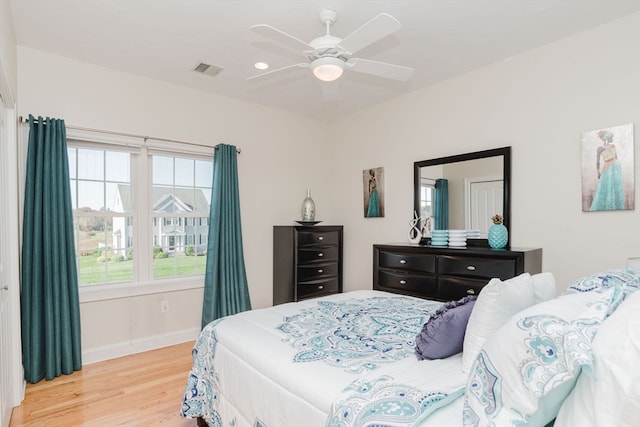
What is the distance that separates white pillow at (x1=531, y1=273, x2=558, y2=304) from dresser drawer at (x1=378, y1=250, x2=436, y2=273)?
65.5 inches

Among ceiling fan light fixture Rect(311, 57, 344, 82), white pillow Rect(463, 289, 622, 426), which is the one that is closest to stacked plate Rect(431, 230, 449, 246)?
ceiling fan light fixture Rect(311, 57, 344, 82)

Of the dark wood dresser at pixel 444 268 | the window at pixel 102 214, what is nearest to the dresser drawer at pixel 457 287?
the dark wood dresser at pixel 444 268

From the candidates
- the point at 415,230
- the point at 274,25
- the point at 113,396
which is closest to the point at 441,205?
the point at 415,230

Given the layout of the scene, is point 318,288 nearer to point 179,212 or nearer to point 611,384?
point 179,212

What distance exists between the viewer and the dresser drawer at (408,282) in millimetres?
Result: 3332

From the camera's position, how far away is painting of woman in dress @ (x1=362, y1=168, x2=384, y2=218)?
4410 mm

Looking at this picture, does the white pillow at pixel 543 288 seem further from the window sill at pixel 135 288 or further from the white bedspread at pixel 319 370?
the window sill at pixel 135 288

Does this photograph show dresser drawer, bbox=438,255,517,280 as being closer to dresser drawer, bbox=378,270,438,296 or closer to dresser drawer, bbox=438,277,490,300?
dresser drawer, bbox=438,277,490,300

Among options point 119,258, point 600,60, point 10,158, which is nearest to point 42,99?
point 10,158

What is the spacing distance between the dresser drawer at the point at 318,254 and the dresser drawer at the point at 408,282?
945 mm

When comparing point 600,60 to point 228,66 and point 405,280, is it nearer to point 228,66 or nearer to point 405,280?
point 405,280

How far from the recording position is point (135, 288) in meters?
3.59

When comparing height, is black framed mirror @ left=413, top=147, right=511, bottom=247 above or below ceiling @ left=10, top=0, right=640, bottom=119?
below

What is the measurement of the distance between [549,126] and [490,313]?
2.29m
